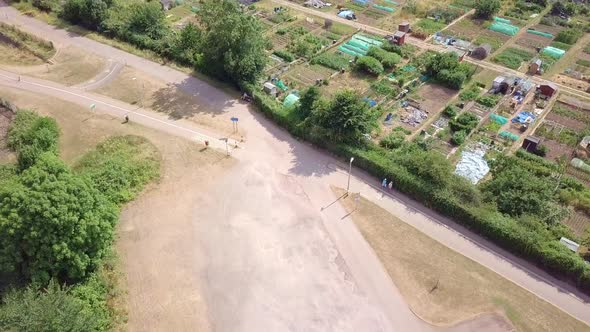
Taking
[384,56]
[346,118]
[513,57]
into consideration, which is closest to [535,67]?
[513,57]

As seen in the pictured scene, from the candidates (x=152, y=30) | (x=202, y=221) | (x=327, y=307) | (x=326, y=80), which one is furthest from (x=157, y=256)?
(x=152, y=30)

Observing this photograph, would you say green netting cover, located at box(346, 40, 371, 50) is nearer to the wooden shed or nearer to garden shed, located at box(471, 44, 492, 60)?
the wooden shed

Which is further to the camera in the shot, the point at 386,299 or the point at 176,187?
the point at 176,187

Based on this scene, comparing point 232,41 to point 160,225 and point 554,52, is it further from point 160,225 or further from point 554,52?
point 554,52

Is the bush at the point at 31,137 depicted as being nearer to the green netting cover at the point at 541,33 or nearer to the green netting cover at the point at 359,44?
the green netting cover at the point at 359,44

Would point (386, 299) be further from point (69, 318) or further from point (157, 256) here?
point (69, 318)

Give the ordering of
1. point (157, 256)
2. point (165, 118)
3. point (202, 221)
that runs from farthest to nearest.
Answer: point (165, 118)
point (202, 221)
point (157, 256)
